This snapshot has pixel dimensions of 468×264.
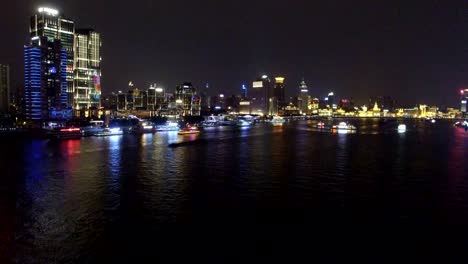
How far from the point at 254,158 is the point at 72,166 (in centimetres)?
1248

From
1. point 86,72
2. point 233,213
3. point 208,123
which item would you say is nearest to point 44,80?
point 86,72

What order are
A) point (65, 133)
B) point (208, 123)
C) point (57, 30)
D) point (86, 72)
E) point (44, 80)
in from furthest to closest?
point (86, 72) < point (57, 30) < point (208, 123) < point (44, 80) < point (65, 133)

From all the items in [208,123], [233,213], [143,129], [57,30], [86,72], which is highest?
[57,30]

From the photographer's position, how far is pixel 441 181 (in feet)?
69.2

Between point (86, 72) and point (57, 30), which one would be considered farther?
point (86, 72)

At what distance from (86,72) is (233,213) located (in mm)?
113222

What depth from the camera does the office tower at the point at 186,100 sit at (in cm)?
15738

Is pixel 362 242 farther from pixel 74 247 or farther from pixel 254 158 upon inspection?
pixel 254 158

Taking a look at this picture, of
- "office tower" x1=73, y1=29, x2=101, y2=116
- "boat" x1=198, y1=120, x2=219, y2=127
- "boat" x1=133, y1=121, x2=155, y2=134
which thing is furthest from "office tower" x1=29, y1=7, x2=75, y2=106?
"boat" x1=198, y1=120, x2=219, y2=127

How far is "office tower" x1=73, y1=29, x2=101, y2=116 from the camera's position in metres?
110

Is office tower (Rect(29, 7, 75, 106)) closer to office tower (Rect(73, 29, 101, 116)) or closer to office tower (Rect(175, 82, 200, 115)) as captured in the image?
office tower (Rect(73, 29, 101, 116))

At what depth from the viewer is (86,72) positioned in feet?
387

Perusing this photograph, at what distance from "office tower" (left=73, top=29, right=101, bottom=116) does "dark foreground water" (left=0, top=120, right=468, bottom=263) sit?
3477 inches

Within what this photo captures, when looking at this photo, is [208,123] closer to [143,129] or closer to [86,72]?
[143,129]
